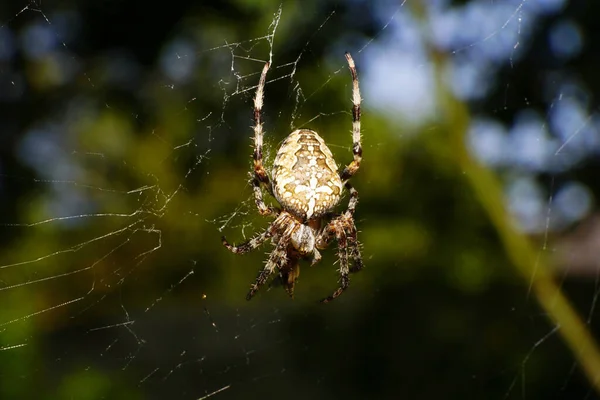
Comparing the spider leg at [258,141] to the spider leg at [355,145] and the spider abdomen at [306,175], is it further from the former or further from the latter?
the spider leg at [355,145]

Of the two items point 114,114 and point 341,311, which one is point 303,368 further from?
point 114,114

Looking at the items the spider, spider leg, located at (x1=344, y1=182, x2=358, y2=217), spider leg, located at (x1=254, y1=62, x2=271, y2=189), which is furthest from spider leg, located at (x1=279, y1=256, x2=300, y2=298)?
spider leg, located at (x1=254, y1=62, x2=271, y2=189)

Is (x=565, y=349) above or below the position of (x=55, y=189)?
below

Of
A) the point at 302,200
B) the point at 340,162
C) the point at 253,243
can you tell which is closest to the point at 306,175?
the point at 302,200

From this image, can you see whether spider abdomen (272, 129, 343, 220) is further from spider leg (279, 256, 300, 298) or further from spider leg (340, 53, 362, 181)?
spider leg (279, 256, 300, 298)

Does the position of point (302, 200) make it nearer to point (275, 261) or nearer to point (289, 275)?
point (275, 261)

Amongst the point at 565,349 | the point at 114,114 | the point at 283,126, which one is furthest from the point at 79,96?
the point at 565,349
